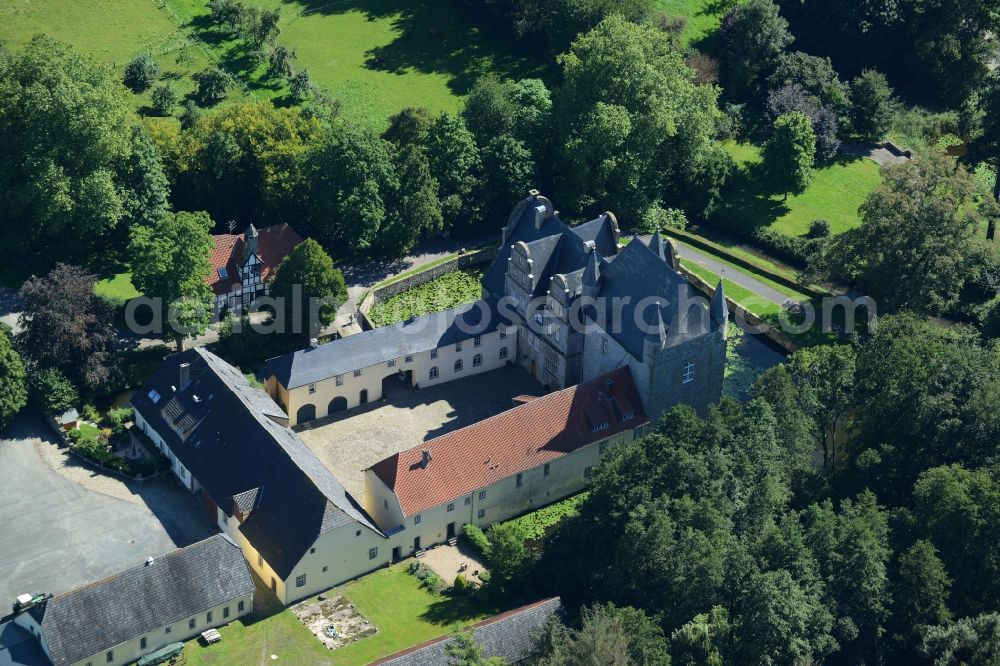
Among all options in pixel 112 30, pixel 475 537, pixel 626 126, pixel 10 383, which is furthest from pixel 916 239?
pixel 112 30

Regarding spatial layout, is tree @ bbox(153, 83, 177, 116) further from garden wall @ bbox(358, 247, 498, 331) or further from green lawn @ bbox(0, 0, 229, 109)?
garden wall @ bbox(358, 247, 498, 331)

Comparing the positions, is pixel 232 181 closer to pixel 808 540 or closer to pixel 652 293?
pixel 652 293

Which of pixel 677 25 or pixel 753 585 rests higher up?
pixel 677 25

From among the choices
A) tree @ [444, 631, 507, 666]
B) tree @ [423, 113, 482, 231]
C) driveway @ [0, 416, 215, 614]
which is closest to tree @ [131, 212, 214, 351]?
driveway @ [0, 416, 215, 614]

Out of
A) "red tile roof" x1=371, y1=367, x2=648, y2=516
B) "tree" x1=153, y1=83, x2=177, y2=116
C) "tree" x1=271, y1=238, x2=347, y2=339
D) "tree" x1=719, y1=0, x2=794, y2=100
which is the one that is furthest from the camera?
"tree" x1=719, y1=0, x2=794, y2=100

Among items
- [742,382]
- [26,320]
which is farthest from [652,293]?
[26,320]

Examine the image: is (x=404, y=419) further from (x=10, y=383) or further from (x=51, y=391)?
(x=10, y=383)
